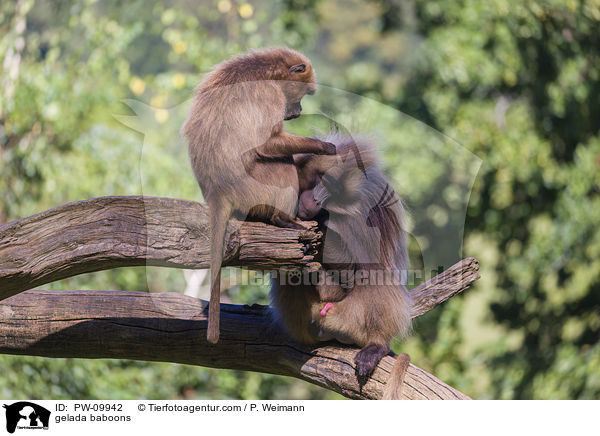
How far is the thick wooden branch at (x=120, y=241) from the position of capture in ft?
8.73

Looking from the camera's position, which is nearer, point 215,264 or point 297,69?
point 215,264

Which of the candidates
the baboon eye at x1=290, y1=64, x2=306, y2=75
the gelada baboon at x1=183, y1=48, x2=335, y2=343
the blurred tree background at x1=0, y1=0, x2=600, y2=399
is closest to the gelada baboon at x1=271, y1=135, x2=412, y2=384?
the gelada baboon at x1=183, y1=48, x2=335, y2=343

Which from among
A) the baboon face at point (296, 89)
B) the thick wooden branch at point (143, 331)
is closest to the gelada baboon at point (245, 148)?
the baboon face at point (296, 89)

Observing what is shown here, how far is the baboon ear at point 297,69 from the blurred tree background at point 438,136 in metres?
2.39

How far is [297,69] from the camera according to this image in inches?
133

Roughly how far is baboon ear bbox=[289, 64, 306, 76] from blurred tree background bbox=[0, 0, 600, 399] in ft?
7.83

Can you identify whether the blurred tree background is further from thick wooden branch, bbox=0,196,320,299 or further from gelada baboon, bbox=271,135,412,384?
thick wooden branch, bbox=0,196,320,299

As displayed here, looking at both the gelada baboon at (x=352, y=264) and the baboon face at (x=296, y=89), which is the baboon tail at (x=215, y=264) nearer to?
the gelada baboon at (x=352, y=264)

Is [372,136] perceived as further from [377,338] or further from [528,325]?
[528,325]

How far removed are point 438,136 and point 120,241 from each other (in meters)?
4.70
